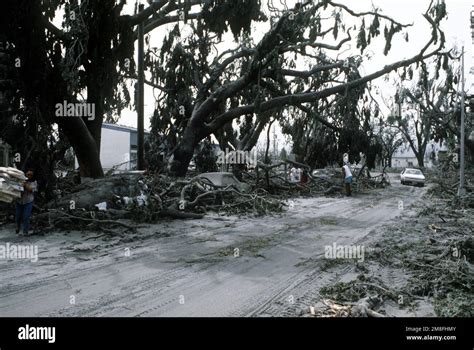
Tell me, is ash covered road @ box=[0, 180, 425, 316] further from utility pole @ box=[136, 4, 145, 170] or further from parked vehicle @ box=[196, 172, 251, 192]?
parked vehicle @ box=[196, 172, 251, 192]

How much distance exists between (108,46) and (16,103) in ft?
10.0

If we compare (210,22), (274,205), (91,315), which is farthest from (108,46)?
(91,315)

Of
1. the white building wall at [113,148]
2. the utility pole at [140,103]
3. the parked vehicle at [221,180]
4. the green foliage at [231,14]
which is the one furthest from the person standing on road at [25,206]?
the white building wall at [113,148]

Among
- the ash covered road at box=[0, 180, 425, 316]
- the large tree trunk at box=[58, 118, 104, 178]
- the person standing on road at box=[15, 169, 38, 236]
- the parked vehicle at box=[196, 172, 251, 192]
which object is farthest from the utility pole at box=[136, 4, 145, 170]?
the person standing on road at box=[15, 169, 38, 236]

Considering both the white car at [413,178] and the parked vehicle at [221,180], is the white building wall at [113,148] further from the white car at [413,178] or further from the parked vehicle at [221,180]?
the white car at [413,178]

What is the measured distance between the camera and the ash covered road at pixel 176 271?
14.3 ft

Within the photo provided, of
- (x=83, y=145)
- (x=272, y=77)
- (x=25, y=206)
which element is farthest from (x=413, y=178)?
(x=25, y=206)

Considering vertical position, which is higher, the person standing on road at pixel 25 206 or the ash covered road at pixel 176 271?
the person standing on road at pixel 25 206

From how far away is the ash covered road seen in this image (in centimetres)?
436

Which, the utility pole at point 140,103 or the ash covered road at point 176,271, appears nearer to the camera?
the ash covered road at point 176,271

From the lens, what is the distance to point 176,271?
19.2 feet

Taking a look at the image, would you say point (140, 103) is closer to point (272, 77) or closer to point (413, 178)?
point (272, 77)
